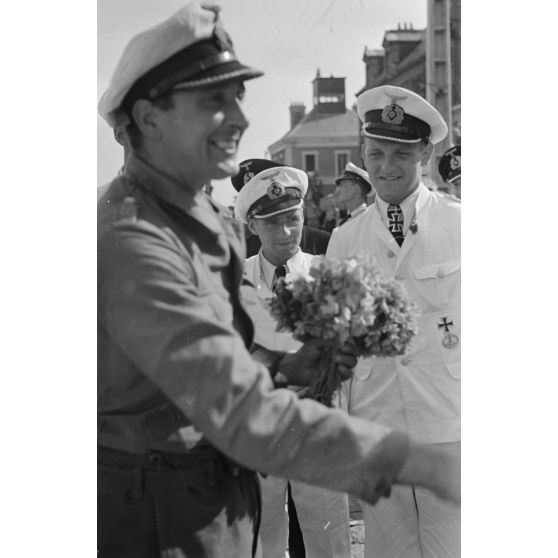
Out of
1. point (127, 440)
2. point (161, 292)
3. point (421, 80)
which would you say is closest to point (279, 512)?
point (127, 440)

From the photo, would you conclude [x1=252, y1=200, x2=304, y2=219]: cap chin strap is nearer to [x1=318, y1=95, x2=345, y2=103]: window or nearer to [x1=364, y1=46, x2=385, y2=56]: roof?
[x1=318, y1=95, x2=345, y2=103]: window

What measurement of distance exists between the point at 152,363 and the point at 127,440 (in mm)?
267

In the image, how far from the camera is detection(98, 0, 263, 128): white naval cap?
3.25 m

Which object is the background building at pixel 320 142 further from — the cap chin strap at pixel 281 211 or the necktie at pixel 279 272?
the necktie at pixel 279 272

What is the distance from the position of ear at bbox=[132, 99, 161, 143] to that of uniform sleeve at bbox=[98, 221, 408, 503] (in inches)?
10.4

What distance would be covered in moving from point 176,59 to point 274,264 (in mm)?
694

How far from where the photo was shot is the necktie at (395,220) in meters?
3.76

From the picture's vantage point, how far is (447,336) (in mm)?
3746

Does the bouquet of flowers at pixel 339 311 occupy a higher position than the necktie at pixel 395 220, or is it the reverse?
the necktie at pixel 395 220

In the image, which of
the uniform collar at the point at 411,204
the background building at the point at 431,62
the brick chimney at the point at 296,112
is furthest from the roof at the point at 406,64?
the uniform collar at the point at 411,204

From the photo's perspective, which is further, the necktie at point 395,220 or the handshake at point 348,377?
the necktie at point 395,220

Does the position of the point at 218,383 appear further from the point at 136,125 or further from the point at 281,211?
the point at 136,125

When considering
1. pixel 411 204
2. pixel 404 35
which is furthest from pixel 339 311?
pixel 404 35

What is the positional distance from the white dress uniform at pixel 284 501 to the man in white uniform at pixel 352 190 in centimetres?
24
